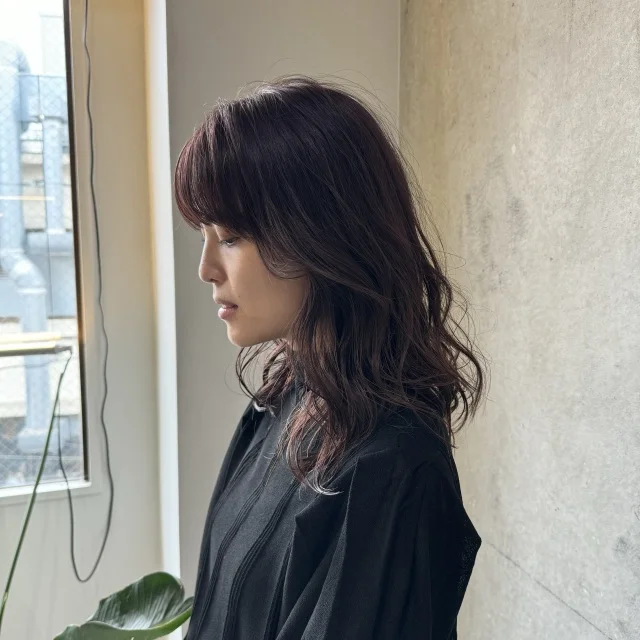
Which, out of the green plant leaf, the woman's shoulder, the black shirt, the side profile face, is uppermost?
the side profile face

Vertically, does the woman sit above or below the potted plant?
above

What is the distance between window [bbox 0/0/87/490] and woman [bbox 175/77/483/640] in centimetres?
74

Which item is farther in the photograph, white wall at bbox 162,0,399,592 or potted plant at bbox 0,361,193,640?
white wall at bbox 162,0,399,592

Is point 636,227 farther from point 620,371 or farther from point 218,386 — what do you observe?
point 218,386

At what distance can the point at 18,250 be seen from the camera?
1.33 m

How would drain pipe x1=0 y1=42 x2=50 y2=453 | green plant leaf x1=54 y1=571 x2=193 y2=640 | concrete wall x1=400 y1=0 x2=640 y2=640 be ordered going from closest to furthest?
concrete wall x1=400 y1=0 x2=640 y2=640
green plant leaf x1=54 y1=571 x2=193 y2=640
drain pipe x1=0 y1=42 x2=50 y2=453

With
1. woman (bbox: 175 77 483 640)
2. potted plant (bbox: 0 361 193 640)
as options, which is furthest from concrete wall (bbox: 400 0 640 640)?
potted plant (bbox: 0 361 193 640)

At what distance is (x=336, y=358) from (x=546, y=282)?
0.44m

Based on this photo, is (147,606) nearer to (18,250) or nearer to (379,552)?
(379,552)

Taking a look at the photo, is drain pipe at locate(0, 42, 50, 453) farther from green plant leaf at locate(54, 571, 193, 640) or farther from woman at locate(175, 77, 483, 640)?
woman at locate(175, 77, 483, 640)

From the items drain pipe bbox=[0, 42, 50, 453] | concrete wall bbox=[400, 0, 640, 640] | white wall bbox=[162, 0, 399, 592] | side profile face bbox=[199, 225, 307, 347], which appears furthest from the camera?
drain pipe bbox=[0, 42, 50, 453]

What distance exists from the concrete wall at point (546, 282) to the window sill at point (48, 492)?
81 centimetres

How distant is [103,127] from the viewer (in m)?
1.34

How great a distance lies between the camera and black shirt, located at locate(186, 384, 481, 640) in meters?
0.58
